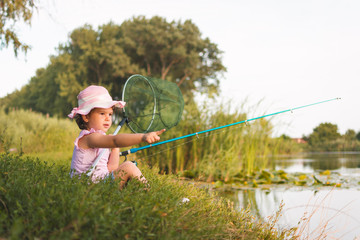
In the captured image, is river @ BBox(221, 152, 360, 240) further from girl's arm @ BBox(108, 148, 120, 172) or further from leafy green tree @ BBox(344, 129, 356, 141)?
leafy green tree @ BBox(344, 129, 356, 141)

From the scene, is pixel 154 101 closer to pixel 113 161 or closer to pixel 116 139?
pixel 113 161

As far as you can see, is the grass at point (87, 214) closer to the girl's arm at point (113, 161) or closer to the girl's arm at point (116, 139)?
the girl's arm at point (116, 139)

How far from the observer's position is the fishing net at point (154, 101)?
176 inches

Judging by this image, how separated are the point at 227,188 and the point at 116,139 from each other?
4662 millimetres

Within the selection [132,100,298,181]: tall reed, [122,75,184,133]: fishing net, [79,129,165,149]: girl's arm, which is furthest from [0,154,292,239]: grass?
[132,100,298,181]: tall reed

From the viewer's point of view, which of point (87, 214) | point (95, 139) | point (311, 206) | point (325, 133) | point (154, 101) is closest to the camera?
point (87, 214)

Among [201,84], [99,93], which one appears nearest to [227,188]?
[99,93]

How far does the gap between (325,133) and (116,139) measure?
2847 centimetres

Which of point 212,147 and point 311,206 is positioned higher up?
point 212,147

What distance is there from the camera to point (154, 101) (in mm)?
4508

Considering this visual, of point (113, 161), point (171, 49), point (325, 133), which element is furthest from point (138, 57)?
point (113, 161)

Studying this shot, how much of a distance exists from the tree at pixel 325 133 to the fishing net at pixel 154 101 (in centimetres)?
2585

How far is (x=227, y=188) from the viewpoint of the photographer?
287 inches

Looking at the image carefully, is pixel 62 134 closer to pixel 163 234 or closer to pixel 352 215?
pixel 352 215
